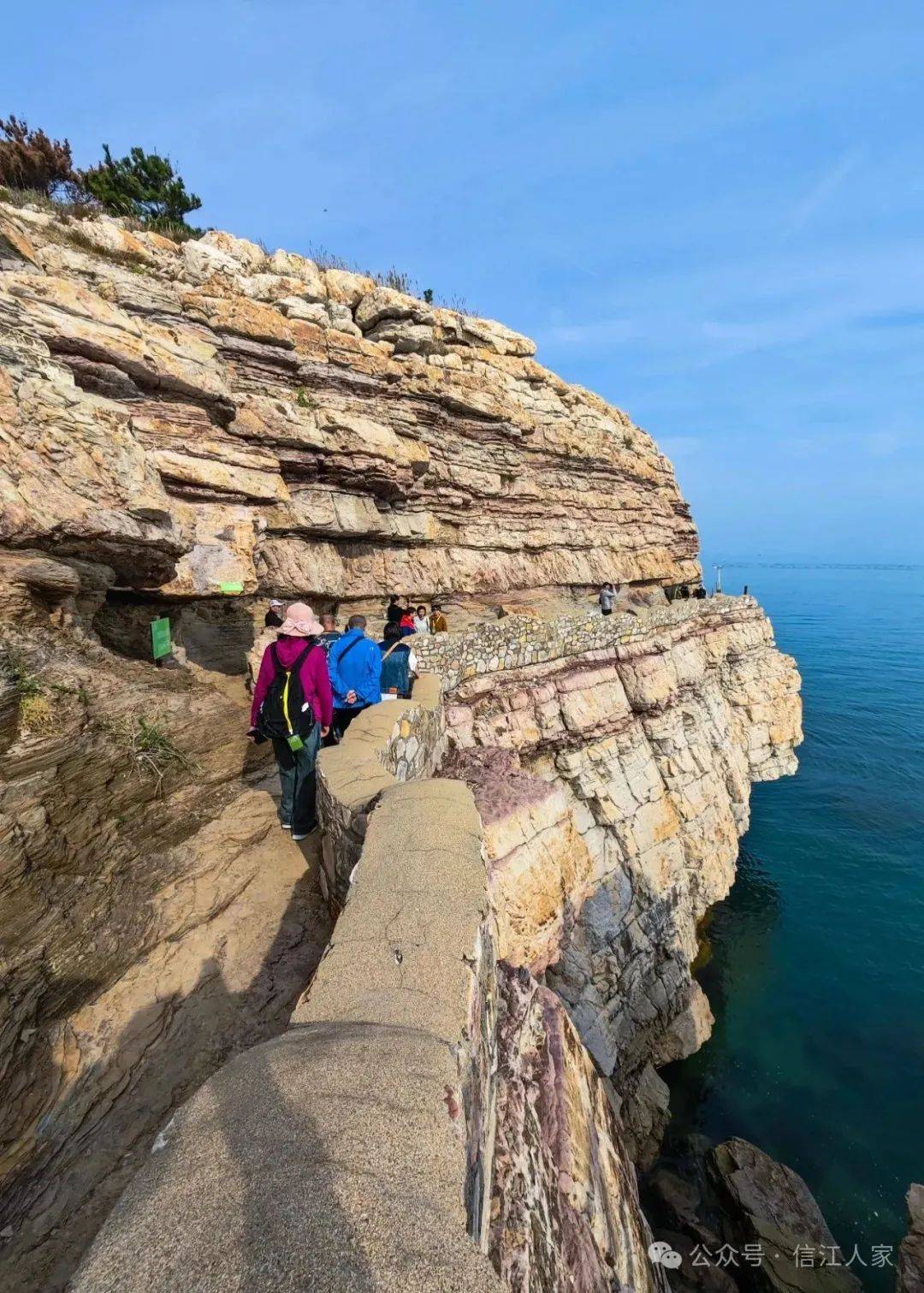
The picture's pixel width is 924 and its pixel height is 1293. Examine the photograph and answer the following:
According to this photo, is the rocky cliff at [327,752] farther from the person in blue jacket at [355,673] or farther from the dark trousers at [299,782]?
the person in blue jacket at [355,673]

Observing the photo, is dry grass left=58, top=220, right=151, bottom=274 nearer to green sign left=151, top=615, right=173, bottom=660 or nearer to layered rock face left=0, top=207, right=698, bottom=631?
layered rock face left=0, top=207, right=698, bottom=631

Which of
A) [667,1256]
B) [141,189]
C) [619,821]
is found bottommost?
[667,1256]

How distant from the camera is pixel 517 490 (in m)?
20.5

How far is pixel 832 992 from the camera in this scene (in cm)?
1341

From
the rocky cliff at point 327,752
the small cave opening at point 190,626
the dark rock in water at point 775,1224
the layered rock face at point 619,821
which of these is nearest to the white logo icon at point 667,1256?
the dark rock in water at point 775,1224

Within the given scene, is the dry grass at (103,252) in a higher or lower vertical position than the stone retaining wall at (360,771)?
higher

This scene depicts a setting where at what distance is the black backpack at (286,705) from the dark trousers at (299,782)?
6.1 inches

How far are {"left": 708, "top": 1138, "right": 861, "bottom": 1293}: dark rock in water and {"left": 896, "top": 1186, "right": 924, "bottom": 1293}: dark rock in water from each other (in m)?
1.30

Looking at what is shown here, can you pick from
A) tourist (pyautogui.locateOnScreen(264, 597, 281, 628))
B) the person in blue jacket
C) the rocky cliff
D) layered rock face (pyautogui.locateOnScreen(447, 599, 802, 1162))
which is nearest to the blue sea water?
layered rock face (pyautogui.locateOnScreen(447, 599, 802, 1162))

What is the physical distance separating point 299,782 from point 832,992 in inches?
638

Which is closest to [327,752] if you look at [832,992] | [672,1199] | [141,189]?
[672,1199]

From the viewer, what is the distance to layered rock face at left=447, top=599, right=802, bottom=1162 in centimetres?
752

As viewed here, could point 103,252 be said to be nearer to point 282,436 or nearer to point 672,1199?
point 282,436

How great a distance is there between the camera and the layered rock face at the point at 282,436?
7.33 m
